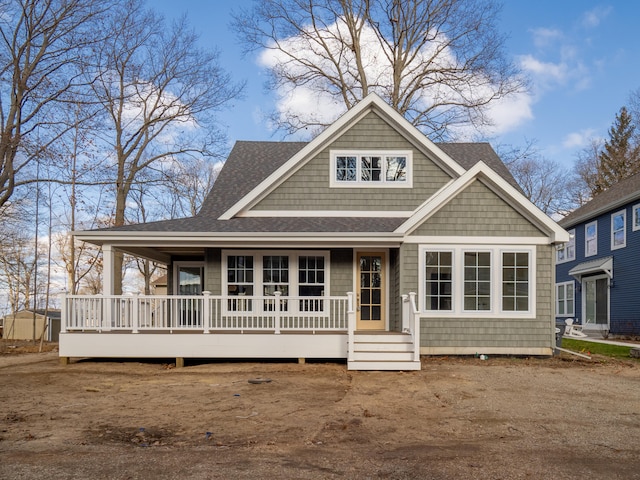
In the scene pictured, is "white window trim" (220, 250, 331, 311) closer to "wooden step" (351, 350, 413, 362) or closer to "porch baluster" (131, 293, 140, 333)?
"porch baluster" (131, 293, 140, 333)

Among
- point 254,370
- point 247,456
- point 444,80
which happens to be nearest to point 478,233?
point 254,370

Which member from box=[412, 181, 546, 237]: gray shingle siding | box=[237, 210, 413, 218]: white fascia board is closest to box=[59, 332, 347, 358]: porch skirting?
box=[412, 181, 546, 237]: gray shingle siding

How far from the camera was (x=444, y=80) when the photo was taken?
24.9 meters

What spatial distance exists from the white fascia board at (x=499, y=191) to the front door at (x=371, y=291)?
1602 mm

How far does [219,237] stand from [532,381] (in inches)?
268

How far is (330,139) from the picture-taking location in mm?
13805

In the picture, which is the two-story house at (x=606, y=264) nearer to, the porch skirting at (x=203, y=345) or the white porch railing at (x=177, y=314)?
the white porch railing at (x=177, y=314)

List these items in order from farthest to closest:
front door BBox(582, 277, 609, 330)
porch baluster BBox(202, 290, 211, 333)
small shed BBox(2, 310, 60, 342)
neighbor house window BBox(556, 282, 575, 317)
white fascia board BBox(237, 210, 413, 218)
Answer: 1. neighbor house window BBox(556, 282, 575, 317)
2. small shed BBox(2, 310, 60, 342)
3. front door BBox(582, 277, 609, 330)
4. white fascia board BBox(237, 210, 413, 218)
5. porch baluster BBox(202, 290, 211, 333)

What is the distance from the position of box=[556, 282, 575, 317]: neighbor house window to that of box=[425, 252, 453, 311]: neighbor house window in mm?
16849

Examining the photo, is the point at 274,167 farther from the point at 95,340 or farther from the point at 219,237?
the point at 95,340

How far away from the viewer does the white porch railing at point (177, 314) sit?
448 inches

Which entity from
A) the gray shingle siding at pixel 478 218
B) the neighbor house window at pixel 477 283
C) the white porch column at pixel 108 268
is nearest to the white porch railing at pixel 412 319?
the neighbor house window at pixel 477 283

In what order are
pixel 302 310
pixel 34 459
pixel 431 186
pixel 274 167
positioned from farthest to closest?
pixel 274 167, pixel 431 186, pixel 302 310, pixel 34 459

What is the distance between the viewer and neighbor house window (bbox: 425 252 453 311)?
12.1 metres
